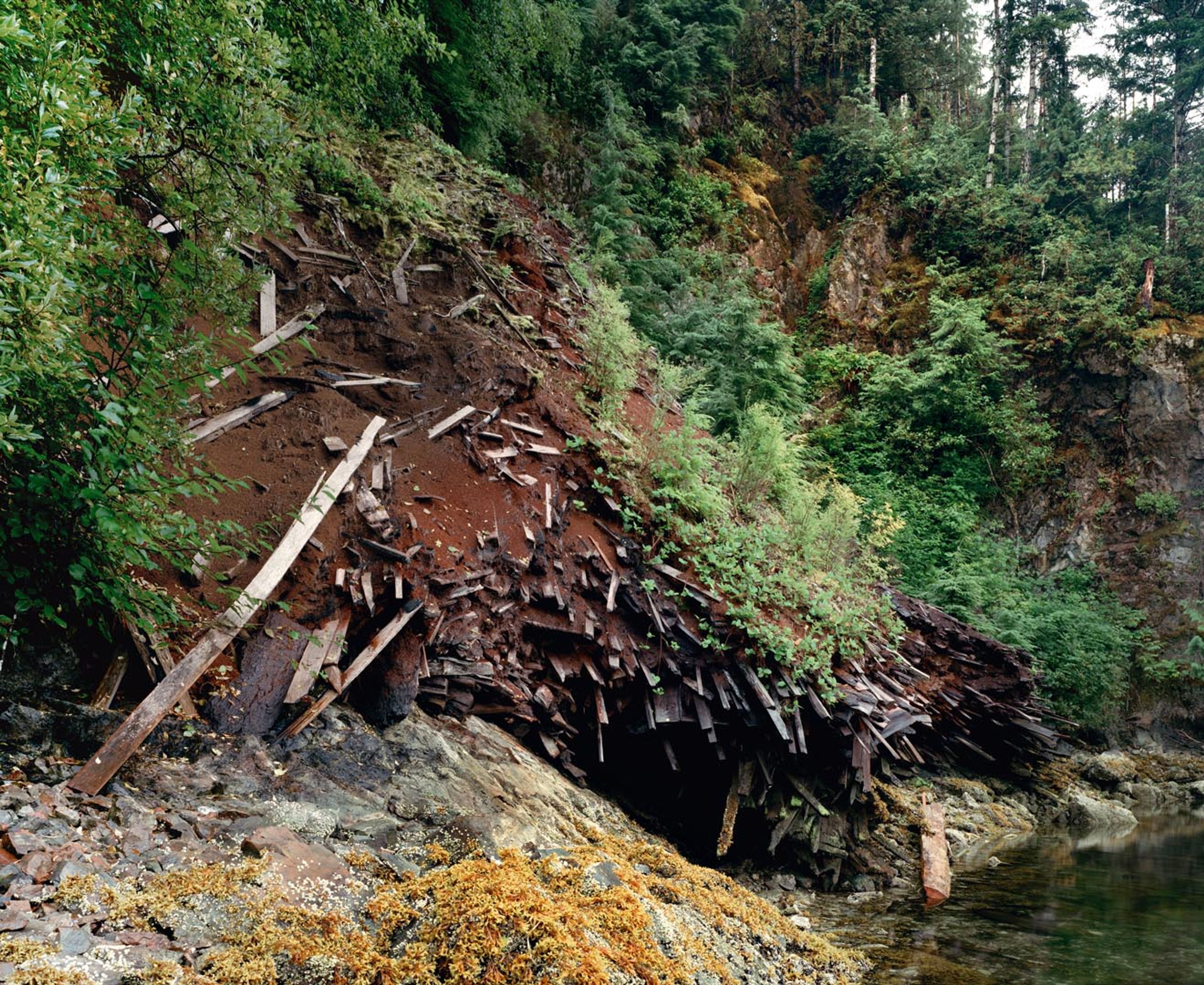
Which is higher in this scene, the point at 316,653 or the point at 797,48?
the point at 797,48

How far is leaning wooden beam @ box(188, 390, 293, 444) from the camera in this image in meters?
A: 5.74

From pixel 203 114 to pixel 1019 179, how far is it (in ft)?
99.6

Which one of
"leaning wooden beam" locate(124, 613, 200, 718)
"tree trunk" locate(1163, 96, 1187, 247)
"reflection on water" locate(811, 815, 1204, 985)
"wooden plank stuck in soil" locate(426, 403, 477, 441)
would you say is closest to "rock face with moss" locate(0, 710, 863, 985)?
"leaning wooden beam" locate(124, 613, 200, 718)

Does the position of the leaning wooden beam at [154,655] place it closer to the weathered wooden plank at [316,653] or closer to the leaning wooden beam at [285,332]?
the weathered wooden plank at [316,653]

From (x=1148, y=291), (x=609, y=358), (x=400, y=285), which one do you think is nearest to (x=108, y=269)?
(x=400, y=285)

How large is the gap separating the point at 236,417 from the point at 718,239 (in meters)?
20.2

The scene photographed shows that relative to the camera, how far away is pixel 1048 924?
704cm

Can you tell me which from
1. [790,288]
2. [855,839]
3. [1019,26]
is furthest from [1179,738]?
[1019,26]

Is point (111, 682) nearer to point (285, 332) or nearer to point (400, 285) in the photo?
point (285, 332)

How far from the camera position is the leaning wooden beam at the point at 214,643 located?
3328mm

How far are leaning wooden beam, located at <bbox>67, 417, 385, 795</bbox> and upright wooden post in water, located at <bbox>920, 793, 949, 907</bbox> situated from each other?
26.8ft

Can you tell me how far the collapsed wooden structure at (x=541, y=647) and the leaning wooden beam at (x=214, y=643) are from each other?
22 mm

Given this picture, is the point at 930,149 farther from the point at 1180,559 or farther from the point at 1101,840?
the point at 1101,840

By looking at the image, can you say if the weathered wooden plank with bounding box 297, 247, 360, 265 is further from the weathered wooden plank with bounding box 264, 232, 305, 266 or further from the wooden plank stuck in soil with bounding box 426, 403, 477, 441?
the wooden plank stuck in soil with bounding box 426, 403, 477, 441
